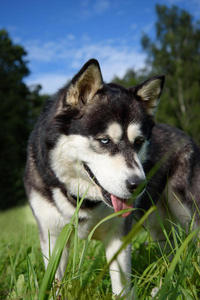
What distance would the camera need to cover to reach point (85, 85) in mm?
2557

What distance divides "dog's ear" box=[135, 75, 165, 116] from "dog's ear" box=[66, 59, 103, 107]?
0.42m

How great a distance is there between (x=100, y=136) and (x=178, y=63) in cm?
2568

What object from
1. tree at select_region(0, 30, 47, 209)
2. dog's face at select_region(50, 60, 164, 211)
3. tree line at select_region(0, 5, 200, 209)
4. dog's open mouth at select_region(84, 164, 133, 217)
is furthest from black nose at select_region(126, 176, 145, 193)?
tree line at select_region(0, 5, 200, 209)

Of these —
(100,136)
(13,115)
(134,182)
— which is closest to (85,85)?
(100,136)

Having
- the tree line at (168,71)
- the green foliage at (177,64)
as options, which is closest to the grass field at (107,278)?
the tree line at (168,71)

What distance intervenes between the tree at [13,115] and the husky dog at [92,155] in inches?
A: 448

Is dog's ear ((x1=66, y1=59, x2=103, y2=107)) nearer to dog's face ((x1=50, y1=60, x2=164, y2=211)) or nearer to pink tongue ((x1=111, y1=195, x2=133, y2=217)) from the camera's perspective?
dog's face ((x1=50, y1=60, x2=164, y2=211))

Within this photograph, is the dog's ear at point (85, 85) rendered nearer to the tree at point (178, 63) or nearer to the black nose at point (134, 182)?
the black nose at point (134, 182)

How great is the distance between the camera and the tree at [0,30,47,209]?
14.8 meters

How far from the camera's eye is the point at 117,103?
250cm

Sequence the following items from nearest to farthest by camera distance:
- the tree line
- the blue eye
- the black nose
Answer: the black nose < the blue eye < the tree line

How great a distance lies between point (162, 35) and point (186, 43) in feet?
7.85

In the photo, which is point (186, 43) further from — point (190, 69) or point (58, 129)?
point (58, 129)

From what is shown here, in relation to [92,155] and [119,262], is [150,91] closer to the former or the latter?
[92,155]
